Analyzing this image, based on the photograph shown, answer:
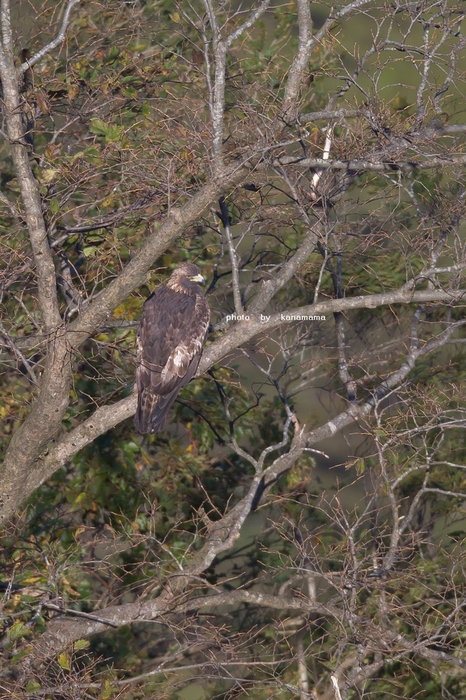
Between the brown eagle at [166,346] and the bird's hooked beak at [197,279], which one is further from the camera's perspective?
the bird's hooked beak at [197,279]

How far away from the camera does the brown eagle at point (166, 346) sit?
6023 millimetres

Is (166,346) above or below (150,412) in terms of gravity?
above

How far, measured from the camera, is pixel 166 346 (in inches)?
249

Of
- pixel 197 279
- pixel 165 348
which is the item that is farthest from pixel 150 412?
pixel 197 279

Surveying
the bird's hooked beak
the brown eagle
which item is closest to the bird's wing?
the brown eagle

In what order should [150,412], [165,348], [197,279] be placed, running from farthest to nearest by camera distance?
[197,279], [165,348], [150,412]

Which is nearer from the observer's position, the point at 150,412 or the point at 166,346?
the point at 150,412

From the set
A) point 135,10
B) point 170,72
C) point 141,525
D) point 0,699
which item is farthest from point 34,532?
point 135,10

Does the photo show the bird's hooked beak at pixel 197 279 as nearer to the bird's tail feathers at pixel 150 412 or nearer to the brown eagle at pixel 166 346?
the brown eagle at pixel 166 346

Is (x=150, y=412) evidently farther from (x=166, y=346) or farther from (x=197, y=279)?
(x=197, y=279)

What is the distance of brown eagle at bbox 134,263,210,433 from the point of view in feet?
19.8

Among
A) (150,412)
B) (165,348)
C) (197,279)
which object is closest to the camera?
(150,412)

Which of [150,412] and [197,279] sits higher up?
[197,279]

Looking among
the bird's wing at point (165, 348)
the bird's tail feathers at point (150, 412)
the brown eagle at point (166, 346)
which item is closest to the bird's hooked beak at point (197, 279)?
the brown eagle at point (166, 346)
